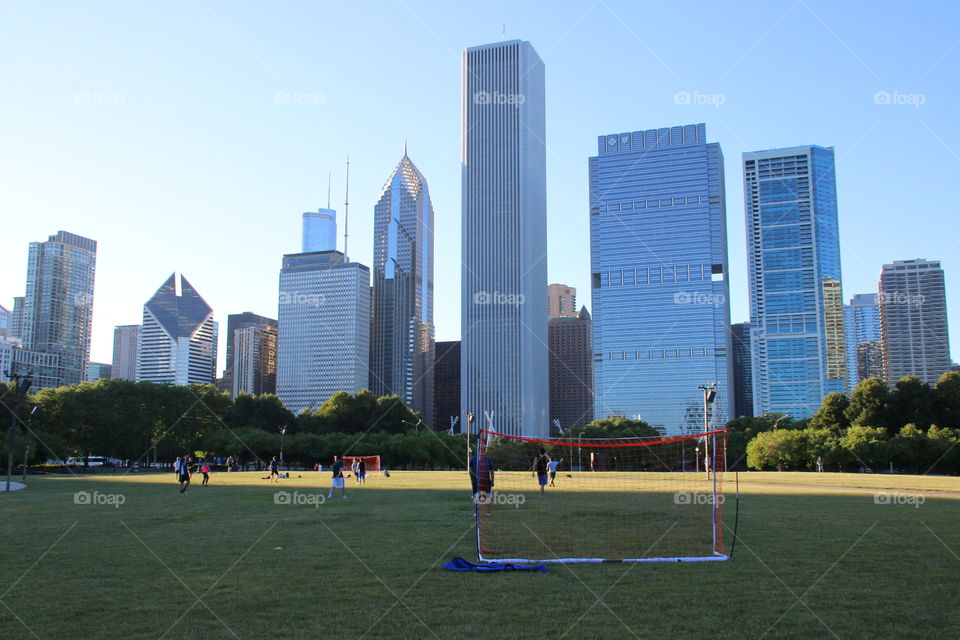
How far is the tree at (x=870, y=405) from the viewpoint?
7450 cm

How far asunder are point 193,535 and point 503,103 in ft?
551

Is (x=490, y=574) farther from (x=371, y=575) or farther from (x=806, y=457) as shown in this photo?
(x=806, y=457)

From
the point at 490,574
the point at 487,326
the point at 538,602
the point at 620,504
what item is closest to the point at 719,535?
the point at 490,574

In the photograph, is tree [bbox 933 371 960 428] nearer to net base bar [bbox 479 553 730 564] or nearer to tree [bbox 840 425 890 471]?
tree [bbox 840 425 890 471]

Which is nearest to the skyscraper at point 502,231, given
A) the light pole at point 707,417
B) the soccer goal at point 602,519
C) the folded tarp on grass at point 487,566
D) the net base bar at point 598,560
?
the light pole at point 707,417

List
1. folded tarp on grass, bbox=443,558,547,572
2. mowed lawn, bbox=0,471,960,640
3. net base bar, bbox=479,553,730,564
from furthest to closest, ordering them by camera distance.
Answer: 1. net base bar, bbox=479,553,730,564
2. folded tarp on grass, bbox=443,558,547,572
3. mowed lawn, bbox=0,471,960,640

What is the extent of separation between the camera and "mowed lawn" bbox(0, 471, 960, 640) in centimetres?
787

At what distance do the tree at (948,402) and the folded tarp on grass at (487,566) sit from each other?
7787cm

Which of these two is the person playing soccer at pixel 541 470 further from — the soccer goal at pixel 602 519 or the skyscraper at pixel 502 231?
the skyscraper at pixel 502 231

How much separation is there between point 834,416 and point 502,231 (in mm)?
105644

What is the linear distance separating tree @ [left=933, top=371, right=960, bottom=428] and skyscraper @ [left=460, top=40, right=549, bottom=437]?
101813 mm

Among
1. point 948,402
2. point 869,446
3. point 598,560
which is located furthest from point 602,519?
point 948,402

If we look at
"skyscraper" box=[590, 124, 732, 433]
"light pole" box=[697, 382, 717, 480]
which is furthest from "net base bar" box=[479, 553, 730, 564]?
"skyscraper" box=[590, 124, 732, 433]

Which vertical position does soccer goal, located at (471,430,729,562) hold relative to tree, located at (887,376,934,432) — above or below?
below
